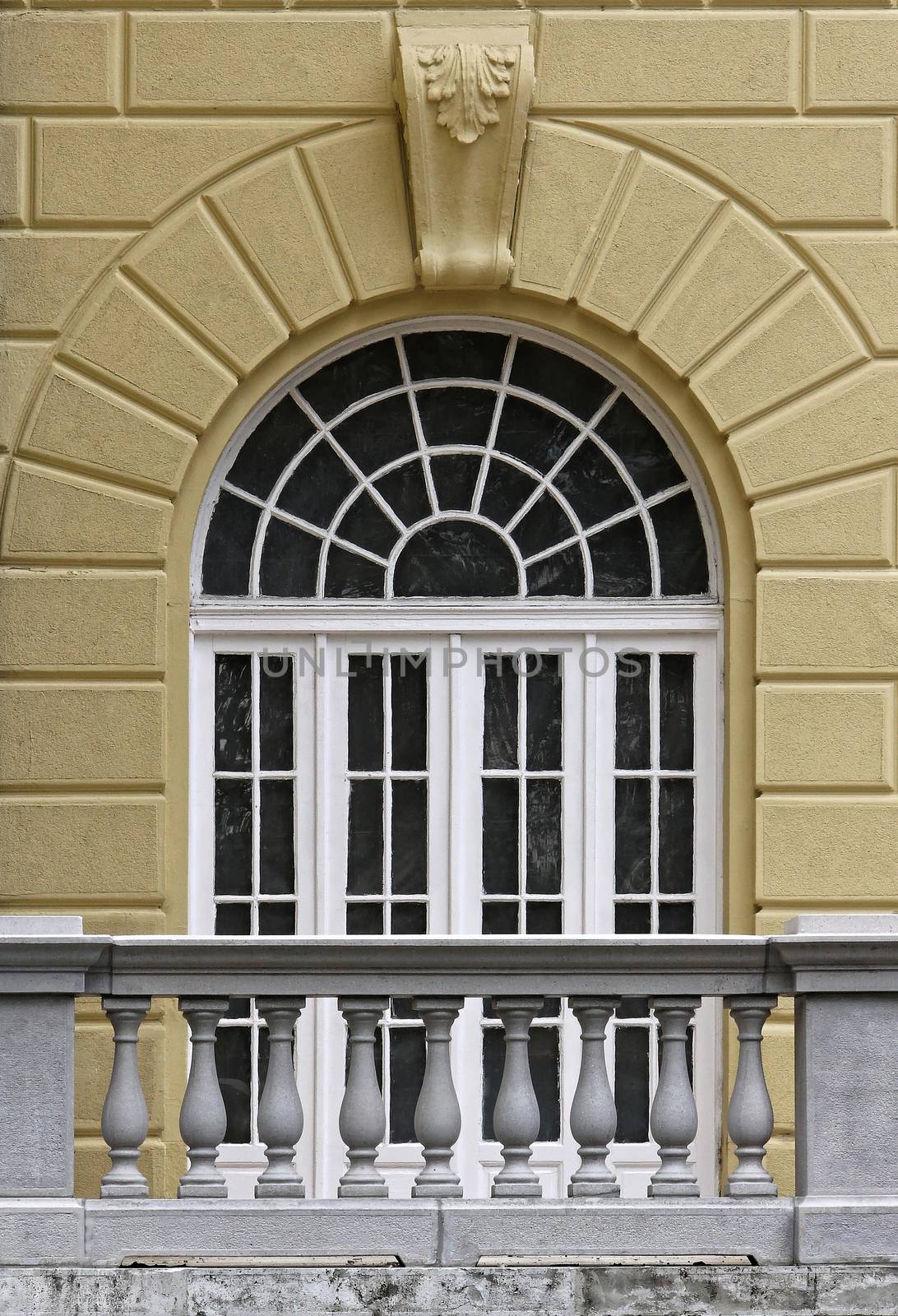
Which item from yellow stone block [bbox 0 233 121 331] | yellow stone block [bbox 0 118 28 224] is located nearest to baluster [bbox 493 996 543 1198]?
yellow stone block [bbox 0 233 121 331]

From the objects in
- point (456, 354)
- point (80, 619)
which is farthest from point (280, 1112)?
point (456, 354)

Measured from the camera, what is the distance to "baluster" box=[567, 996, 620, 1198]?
17.9 ft

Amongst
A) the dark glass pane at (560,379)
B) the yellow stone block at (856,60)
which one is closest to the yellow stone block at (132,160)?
the dark glass pane at (560,379)

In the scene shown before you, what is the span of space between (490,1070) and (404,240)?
3.87 meters

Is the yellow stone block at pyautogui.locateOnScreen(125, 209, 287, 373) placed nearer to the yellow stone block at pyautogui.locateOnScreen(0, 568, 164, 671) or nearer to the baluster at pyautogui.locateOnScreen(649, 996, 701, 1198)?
the yellow stone block at pyautogui.locateOnScreen(0, 568, 164, 671)

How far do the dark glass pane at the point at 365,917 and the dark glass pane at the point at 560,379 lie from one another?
2.54m

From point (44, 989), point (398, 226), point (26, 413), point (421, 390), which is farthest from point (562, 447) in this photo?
point (44, 989)

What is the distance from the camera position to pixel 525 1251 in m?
5.41

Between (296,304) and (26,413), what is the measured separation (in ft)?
4.41

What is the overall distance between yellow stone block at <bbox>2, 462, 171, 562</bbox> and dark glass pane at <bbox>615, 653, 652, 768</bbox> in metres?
2.24

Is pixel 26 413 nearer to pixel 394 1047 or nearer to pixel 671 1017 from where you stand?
pixel 394 1047

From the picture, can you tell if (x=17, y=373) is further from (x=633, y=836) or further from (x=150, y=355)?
(x=633, y=836)

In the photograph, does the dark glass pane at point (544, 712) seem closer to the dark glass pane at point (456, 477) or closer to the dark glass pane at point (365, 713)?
the dark glass pane at point (365, 713)

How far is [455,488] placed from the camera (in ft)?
26.0
